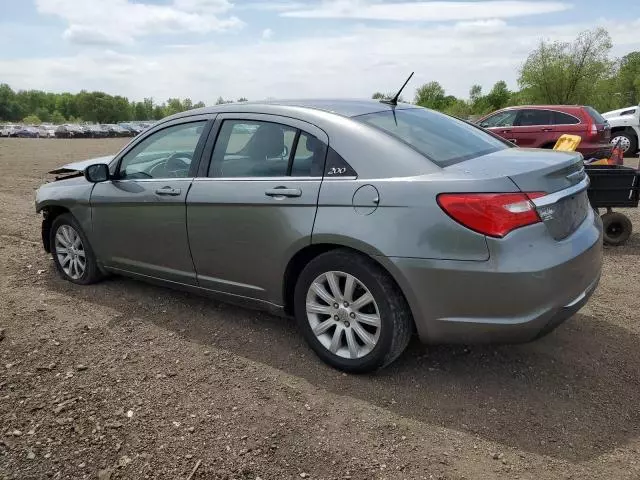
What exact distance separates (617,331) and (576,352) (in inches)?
21.7

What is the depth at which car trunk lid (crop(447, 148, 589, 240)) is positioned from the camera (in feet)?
9.66

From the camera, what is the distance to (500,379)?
10.9 feet

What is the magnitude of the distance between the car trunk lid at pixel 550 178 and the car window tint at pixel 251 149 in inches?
43.2

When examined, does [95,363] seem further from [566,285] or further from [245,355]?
[566,285]

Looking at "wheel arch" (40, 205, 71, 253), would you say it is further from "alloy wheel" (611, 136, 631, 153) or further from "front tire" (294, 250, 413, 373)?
"alloy wheel" (611, 136, 631, 153)

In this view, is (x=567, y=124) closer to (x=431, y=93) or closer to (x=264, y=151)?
(x=264, y=151)

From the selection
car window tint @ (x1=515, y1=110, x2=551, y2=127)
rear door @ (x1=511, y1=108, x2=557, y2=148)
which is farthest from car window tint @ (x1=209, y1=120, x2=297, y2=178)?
car window tint @ (x1=515, y1=110, x2=551, y2=127)

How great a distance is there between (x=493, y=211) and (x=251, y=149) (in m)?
1.70

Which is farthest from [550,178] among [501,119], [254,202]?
[501,119]

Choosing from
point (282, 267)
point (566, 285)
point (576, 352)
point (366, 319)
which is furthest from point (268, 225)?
point (576, 352)

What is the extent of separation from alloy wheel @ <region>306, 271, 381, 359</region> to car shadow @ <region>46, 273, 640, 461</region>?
190 millimetres

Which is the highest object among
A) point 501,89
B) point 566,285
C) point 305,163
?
point 501,89

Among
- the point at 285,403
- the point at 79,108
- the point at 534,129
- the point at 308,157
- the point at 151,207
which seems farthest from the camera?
the point at 79,108

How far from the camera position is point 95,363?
363 centimetres
